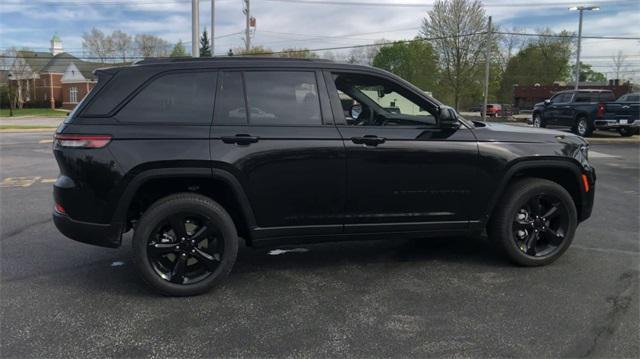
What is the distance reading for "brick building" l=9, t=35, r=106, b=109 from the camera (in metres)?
72.3

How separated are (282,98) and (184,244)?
1414 mm

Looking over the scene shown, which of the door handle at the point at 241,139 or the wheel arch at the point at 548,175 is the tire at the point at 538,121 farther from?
the door handle at the point at 241,139

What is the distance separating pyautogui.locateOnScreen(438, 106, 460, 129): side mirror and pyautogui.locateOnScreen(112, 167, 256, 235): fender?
1.77 metres

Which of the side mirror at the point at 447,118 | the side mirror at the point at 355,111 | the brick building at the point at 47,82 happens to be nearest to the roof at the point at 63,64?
the brick building at the point at 47,82

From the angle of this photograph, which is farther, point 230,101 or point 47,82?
point 47,82

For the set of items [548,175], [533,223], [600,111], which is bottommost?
[533,223]

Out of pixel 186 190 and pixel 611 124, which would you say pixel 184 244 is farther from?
pixel 611 124

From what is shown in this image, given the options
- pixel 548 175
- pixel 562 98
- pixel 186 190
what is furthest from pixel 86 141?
pixel 562 98

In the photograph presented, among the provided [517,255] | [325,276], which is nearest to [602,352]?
[517,255]

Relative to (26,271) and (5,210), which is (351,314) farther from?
(5,210)

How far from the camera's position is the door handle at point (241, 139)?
13.3ft

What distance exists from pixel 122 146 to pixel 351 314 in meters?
2.12

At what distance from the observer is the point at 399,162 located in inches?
171

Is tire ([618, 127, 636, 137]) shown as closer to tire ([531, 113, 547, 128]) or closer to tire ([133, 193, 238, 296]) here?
tire ([531, 113, 547, 128])
